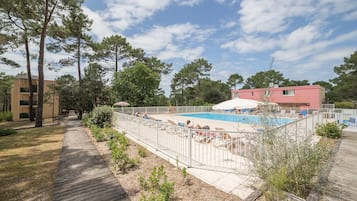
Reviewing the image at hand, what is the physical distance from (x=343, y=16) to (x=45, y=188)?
54.0ft

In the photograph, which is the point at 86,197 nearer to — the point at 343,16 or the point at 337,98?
Answer: the point at 343,16

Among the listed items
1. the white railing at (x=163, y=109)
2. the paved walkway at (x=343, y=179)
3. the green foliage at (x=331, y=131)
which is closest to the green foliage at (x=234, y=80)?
the white railing at (x=163, y=109)

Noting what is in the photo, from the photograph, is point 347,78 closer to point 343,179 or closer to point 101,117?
point 343,179

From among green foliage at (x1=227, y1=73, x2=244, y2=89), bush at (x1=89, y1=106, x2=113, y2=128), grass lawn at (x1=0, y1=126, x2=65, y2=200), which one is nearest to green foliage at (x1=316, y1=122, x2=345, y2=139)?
grass lawn at (x1=0, y1=126, x2=65, y2=200)

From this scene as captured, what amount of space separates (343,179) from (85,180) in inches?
234

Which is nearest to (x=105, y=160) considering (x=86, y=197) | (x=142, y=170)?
(x=142, y=170)

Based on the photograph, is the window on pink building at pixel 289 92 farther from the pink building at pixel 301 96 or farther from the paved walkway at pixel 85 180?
the paved walkway at pixel 85 180

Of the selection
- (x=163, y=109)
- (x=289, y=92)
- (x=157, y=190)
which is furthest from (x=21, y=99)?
(x=289, y=92)

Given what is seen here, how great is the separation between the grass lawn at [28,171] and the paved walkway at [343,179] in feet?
17.9

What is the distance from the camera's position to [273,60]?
3.18 meters

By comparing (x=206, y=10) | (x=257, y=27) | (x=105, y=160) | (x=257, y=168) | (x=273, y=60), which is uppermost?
(x=206, y=10)

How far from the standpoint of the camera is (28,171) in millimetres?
4461

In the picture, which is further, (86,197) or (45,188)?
(45,188)

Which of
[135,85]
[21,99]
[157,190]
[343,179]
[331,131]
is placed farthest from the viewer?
[21,99]
